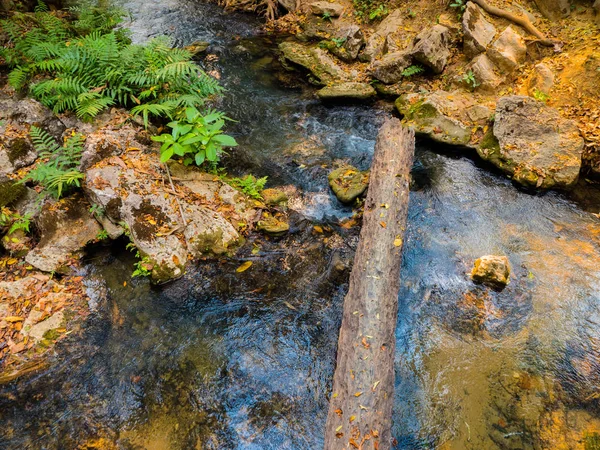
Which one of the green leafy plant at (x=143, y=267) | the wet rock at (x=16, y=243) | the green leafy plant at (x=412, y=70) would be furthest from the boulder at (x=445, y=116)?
the wet rock at (x=16, y=243)

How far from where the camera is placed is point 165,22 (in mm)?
10688

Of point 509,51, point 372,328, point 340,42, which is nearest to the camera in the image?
point 372,328

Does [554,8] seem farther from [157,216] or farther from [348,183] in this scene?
[157,216]

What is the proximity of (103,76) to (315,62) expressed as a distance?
16.8ft

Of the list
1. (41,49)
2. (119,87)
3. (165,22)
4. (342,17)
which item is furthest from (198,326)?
(165,22)

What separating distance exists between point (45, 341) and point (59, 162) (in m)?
2.56

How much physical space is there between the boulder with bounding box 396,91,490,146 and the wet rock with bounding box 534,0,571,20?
2548mm

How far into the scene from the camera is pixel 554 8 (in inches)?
280

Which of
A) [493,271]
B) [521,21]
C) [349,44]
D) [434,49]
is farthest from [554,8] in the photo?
[493,271]

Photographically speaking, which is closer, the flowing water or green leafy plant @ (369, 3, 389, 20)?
the flowing water

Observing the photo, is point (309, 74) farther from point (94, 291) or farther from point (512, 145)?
point (94, 291)

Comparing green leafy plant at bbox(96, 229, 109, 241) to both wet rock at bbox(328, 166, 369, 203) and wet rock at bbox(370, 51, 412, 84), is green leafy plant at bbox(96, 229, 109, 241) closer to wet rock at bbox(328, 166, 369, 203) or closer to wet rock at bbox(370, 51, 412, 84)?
wet rock at bbox(328, 166, 369, 203)

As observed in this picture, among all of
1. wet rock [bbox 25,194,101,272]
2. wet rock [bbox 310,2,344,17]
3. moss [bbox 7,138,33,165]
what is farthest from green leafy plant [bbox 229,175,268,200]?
wet rock [bbox 310,2,344,17]

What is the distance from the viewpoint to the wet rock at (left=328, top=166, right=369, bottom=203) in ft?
18.1
